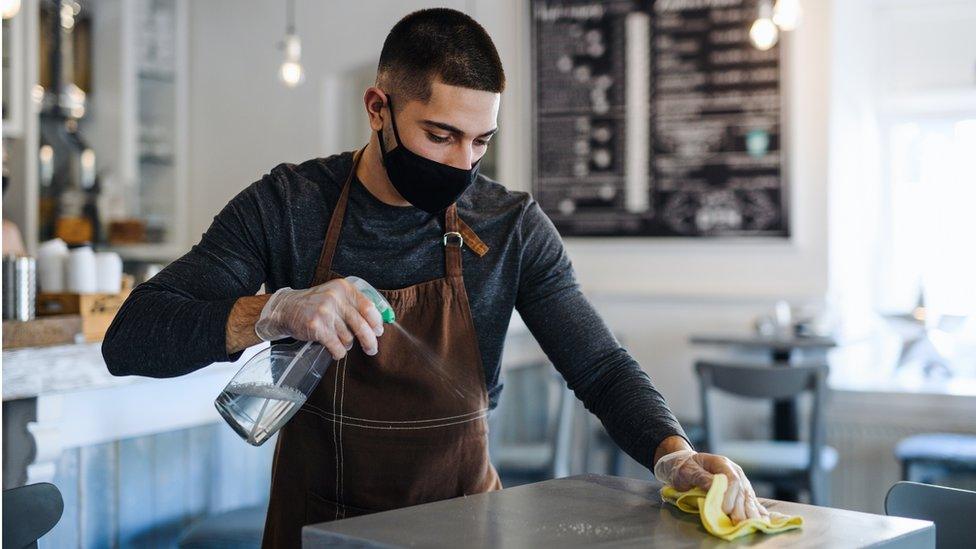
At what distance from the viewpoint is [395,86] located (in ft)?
5.20

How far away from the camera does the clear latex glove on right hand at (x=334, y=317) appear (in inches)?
49.1

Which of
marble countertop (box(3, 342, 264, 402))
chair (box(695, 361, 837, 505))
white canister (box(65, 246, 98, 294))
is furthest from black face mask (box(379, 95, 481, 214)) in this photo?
chair (box(695, 361, 837, 505))

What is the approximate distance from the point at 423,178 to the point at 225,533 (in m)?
1.16

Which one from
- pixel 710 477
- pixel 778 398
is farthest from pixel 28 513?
pixel 778 398

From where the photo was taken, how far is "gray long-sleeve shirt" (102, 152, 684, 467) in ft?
5.00

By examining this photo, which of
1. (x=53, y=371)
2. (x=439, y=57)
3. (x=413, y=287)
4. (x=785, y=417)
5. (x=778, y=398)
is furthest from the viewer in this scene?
(x=785, y=417)

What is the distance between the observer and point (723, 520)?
1199mm

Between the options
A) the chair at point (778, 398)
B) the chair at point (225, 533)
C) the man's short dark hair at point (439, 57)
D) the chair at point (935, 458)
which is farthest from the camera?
the chair at point (935, 458)

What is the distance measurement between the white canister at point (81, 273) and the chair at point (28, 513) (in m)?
1.34

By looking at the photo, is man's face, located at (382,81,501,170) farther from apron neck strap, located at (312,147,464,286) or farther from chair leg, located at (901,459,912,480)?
chair leg, located at (901,459,912,480)

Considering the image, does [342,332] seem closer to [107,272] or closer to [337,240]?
[337,240]

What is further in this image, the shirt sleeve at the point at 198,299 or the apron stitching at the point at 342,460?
the apron stitching at the point at 342,460

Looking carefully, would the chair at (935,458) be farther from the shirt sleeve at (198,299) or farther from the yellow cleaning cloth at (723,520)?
the shirt sleeve at (198,299)

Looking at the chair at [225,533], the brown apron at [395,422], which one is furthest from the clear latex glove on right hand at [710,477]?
the chair at [225,533]
